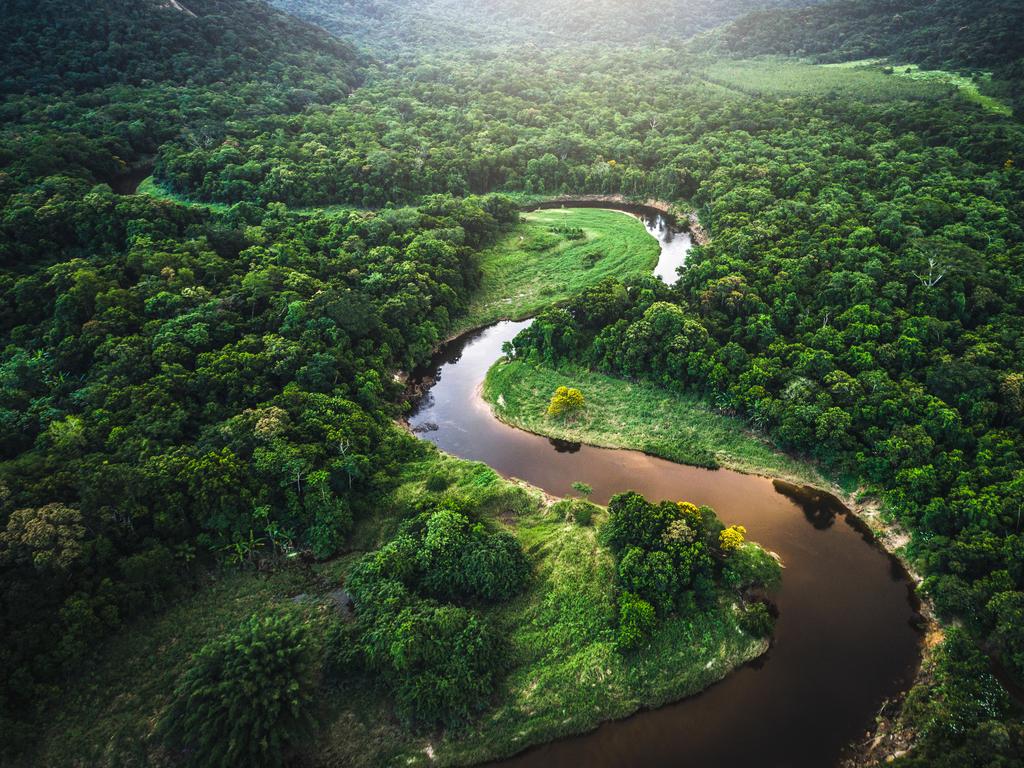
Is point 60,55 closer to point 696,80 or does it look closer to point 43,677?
point 43,677

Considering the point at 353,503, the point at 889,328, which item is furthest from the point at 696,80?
the point at 353,503

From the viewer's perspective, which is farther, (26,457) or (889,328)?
(889,328)

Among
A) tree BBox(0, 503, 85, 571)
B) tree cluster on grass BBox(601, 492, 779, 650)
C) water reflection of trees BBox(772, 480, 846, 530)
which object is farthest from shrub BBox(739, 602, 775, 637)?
tree BBox(0, 503, 85, 571)

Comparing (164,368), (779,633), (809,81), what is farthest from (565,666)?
(809,81)

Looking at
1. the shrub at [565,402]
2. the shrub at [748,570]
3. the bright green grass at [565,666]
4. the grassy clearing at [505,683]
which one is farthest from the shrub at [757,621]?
the shrub at [565,402]

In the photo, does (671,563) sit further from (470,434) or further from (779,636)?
(470,434)

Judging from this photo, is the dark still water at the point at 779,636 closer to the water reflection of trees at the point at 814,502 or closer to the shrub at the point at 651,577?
the water reflection of trees at the point at 814,502
